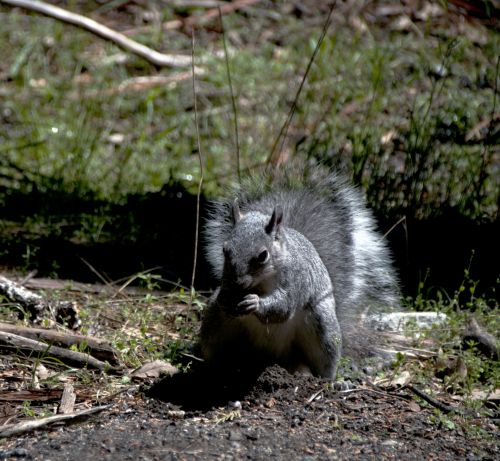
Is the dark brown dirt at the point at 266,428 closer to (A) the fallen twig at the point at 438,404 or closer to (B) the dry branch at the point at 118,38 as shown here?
(A) the fallen twig at the point at 438,404

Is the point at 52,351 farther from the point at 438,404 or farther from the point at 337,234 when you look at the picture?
the point at 438,404

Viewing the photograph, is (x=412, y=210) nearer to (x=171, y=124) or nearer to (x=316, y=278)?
(x=316, y=278)

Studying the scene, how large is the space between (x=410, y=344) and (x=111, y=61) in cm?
441

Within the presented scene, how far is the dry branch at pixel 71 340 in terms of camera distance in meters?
3.79

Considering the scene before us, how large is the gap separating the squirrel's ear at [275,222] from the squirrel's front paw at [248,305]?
290 mm

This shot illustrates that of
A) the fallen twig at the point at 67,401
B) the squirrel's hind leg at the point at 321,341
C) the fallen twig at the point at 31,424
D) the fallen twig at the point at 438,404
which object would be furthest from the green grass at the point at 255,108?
the fallen twig at the point at 31,424

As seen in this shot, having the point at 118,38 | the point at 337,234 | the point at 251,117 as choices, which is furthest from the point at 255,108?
the point at 337,234

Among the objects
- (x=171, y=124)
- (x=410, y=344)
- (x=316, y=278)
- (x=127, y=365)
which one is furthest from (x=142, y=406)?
(x=171, y=124)

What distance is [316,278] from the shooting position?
151 inches

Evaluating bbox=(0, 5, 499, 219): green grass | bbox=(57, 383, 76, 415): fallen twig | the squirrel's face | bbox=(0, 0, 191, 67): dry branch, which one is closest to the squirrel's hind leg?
the squirrel's face

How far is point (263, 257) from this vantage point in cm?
353

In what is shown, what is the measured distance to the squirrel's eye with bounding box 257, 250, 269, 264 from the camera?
11.5 feet

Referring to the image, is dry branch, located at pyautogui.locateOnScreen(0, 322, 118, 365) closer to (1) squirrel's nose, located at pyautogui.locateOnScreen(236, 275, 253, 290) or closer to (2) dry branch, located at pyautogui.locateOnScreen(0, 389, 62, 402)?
(2) dry branch, located at pyautogui.locateOnScreen(0, 389, 62, 402)

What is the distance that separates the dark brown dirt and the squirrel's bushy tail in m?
0.53
